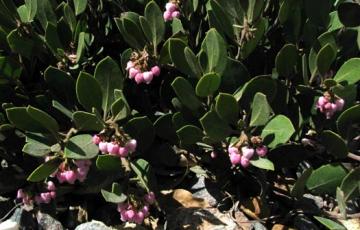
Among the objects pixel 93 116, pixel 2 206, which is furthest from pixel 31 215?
pixel 93 116

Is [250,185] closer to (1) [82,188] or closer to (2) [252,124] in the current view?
(2) [252,124]

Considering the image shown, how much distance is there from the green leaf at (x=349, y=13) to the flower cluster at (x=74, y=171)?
1.25 meters

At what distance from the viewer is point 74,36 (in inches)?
106

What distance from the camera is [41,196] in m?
2.64

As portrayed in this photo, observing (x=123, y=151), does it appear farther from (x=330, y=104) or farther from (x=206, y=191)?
(x=330, y=104)

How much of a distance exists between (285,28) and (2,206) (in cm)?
156

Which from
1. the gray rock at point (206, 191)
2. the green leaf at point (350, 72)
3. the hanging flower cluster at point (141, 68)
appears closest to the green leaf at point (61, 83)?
the hanging flower cluster at point (141, 68)

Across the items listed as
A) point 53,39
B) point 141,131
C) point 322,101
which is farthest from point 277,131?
point 53,39

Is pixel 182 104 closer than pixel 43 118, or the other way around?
pixel 43 118

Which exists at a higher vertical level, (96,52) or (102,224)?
(96,52)

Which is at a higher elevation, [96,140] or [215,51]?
[215,51]

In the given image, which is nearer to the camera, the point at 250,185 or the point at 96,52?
the point at 250,185

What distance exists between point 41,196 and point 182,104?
757mm

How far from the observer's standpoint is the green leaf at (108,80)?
93.3 inches
